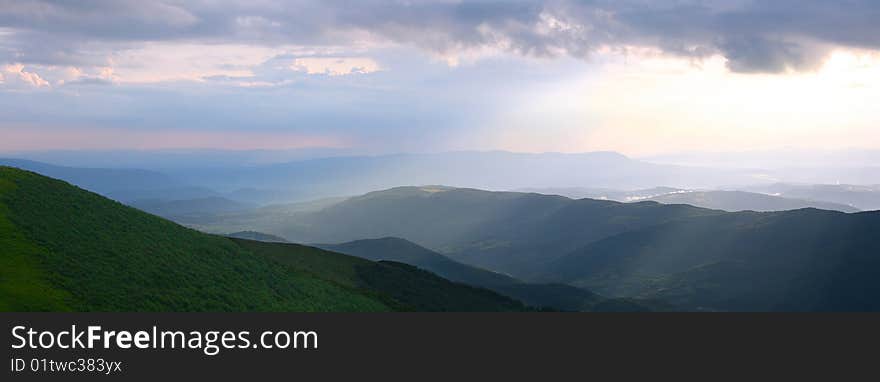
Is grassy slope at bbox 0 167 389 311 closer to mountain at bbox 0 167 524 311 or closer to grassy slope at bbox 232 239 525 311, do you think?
mountain at bbox 0 167 524 311

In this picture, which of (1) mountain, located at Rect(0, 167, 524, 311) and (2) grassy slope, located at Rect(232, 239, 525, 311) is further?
(2) grassy slope, located at Rect(232, 239, 525, 311)

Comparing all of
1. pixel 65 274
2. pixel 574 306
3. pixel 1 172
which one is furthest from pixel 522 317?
pixel 574 306

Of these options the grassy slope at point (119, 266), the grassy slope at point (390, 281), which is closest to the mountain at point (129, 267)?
the grassy slope at point (119, 266)

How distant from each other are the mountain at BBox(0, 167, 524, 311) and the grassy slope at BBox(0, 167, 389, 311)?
0.10 meters

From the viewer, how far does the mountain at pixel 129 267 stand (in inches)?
1452

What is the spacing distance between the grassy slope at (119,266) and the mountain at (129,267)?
0.10 metres

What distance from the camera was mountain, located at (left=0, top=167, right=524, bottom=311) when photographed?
121ft

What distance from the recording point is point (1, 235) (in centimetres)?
4044

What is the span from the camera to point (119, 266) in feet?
146

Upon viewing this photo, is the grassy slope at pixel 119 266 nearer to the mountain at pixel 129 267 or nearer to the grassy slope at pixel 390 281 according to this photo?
the mountain at pixel 129 267

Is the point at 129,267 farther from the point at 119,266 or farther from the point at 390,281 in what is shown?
the point at 390,281

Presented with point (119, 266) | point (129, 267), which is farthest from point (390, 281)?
point (119, 266)

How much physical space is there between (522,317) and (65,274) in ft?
92.7

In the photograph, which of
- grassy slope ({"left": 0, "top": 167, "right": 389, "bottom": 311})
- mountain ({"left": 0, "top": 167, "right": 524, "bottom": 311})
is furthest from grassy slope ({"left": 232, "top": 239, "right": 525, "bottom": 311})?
grassy slope ({"left": 0, "top": 167, "right": 389, "bottom": 311})
